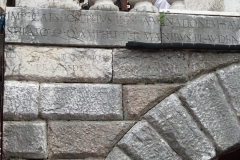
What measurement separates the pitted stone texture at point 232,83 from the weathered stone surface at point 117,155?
3.16 ft

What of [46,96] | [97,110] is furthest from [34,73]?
[97,110]

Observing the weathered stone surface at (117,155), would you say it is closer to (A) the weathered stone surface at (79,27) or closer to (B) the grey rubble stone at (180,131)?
Result: (B) the grey rubble stone at (180,131)

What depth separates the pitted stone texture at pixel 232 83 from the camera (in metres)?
4.20

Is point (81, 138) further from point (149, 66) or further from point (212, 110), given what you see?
point (212, 110)

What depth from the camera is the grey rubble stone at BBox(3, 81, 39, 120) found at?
153 inches

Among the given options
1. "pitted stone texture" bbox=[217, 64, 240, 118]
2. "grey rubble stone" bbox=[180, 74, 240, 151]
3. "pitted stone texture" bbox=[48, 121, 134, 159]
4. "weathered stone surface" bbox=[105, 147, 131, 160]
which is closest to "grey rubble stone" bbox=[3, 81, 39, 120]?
"pitted stone texture" bbox=[48, 121, 134, 159]

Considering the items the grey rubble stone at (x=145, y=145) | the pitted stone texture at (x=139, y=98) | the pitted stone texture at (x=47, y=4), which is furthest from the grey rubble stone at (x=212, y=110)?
the pitted stone texture at (x=47, y=4)

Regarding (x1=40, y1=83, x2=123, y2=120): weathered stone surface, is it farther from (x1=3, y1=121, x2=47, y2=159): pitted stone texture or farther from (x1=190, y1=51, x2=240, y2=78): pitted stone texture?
(x1=190, y1=51, x2=240, y2=78): pitted stone texture

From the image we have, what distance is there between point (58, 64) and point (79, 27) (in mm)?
331

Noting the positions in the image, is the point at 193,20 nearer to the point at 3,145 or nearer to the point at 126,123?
the point at 126,123

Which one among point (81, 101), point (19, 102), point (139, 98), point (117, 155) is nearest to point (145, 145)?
point (117, 155)

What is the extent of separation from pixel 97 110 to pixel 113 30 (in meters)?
0.64

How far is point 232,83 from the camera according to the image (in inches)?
166

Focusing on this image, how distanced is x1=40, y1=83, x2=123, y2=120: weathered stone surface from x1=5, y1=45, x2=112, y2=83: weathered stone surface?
0.23 ft
